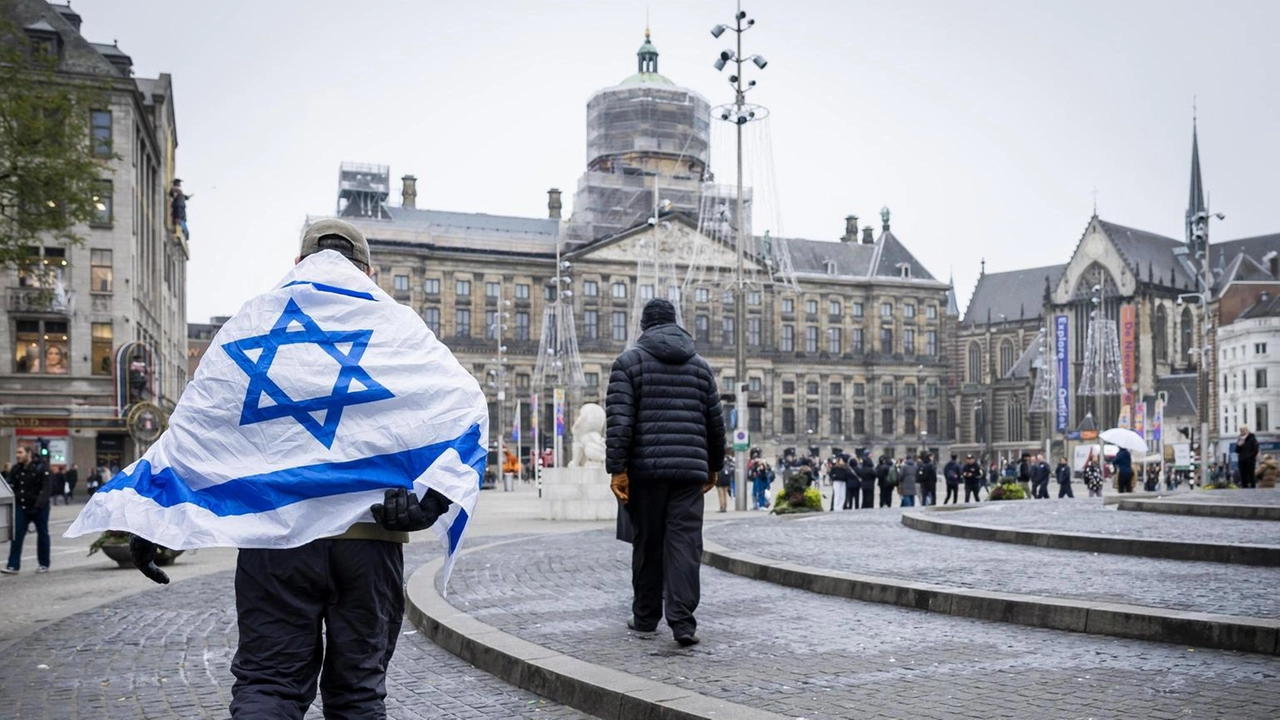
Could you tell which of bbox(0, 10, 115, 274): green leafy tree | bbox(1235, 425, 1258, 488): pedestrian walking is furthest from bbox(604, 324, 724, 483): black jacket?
bbox(1235, 425, 1258, 488): pedestrian walking

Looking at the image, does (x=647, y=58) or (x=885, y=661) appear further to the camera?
(x=647, y=58)

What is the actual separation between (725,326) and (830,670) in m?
106

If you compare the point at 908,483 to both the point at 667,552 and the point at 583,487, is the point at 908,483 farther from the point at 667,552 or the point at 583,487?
the point at 667,552

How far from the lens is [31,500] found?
1561 cm

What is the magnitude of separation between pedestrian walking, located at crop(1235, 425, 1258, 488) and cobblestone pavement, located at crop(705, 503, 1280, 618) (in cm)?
1554

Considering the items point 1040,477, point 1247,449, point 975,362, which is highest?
point 975,362

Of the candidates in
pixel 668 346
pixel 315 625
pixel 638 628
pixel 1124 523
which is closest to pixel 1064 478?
pixel 1124 523

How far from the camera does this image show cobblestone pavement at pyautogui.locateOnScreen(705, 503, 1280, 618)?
27.5ft

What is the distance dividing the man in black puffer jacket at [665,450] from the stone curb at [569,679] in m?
0.90

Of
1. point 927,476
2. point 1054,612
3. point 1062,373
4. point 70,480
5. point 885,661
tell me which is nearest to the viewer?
point 885,661

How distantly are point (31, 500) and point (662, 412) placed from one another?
1160cm

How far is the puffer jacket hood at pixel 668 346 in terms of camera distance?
287 inches

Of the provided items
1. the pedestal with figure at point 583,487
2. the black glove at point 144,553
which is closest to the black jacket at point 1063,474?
the pedestal with figure at point 583,487

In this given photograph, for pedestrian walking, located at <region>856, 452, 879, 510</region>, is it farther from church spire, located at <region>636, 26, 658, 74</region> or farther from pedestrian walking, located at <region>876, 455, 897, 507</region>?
church spire, located at <region>636, 26, 658, 74</region>
